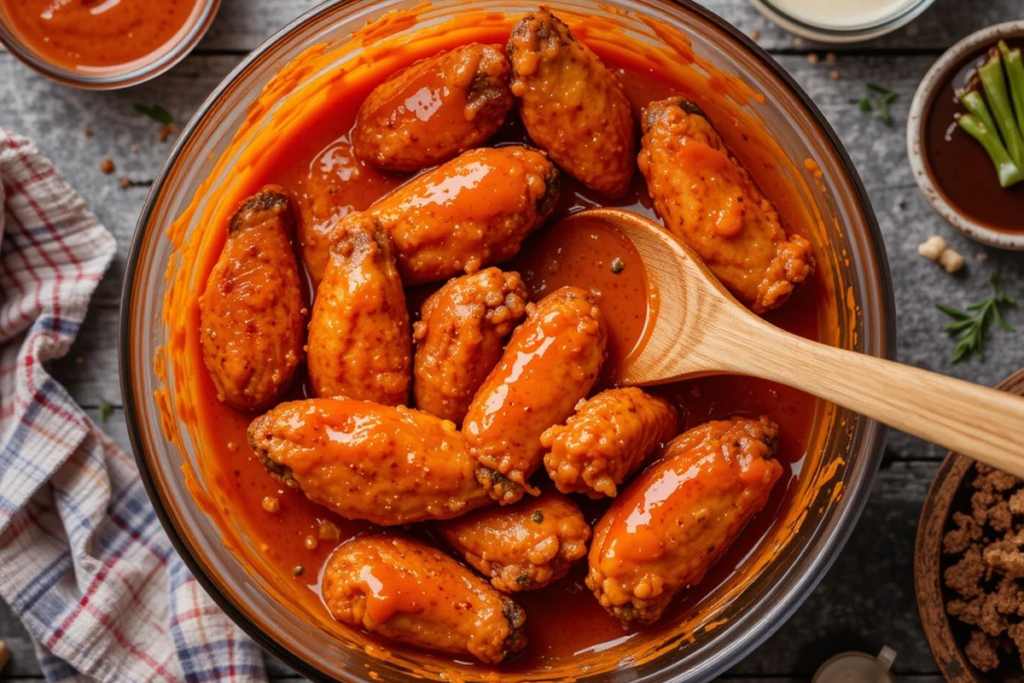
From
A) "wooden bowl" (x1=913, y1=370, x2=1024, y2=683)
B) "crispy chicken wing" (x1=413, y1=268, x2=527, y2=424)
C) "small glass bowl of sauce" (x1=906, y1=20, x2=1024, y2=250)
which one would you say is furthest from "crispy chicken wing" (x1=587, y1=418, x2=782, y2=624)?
"small glass bowl of sauce" (x1=906, y1=20, x2=1024, y2=250)

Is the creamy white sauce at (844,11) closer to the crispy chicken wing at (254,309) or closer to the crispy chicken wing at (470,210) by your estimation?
the crispy chicken wing at (470,210)

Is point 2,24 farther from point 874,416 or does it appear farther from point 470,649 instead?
point 874,416

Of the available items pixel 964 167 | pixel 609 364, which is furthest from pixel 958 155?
pixel 609 364

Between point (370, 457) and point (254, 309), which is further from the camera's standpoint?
point (254, 309)

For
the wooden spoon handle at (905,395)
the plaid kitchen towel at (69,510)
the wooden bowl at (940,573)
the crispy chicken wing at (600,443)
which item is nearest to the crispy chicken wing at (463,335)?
the crispy chicken wing at (600,443)

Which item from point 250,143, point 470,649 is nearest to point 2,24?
point 250,143

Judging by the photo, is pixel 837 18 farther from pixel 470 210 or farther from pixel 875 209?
pixel 470 210
